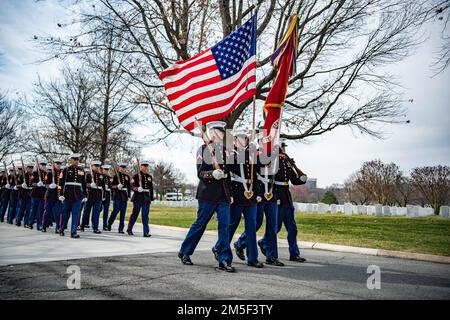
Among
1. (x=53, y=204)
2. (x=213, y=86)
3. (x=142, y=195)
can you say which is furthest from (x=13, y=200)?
(x=213, y=86)

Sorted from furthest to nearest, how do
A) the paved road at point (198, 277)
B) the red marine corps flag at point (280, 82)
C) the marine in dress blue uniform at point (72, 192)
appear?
the marine in dress blue uniform at point (72, 192)
the red marine corps flag at point (280, 82)
the paved road at point (198, 277)

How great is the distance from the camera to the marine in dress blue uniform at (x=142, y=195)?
1057 centimetres

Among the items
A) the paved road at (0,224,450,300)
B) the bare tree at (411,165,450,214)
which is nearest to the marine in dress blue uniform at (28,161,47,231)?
the paved road at (0,224,450,300)

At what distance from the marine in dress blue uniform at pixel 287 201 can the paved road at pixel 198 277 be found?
0.40m

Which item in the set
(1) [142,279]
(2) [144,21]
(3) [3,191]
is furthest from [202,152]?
(3) [3,191]

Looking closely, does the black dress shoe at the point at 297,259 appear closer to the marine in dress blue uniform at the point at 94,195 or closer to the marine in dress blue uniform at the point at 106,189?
the marine in dress blue uniform at the point at 94,195

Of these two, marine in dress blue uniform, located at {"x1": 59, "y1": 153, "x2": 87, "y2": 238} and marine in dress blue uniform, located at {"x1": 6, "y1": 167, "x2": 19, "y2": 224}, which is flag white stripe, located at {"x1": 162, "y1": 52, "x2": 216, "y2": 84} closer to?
marine in dress blue uniform, located at {"x1": 59, "y1": 153, "x2": 87, "y2": 238}

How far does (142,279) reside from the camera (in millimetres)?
4500

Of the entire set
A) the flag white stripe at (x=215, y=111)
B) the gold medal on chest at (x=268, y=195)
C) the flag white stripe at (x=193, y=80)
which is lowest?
the gold medal on chest at (x=268, y=195)

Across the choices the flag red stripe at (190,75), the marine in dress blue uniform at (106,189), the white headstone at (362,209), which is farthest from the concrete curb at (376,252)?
the white headstone at (362,209)

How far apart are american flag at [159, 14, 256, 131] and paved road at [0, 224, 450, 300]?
8.96ft

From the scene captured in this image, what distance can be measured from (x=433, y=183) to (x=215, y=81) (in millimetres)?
42311

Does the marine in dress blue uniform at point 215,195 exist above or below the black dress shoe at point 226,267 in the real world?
above
